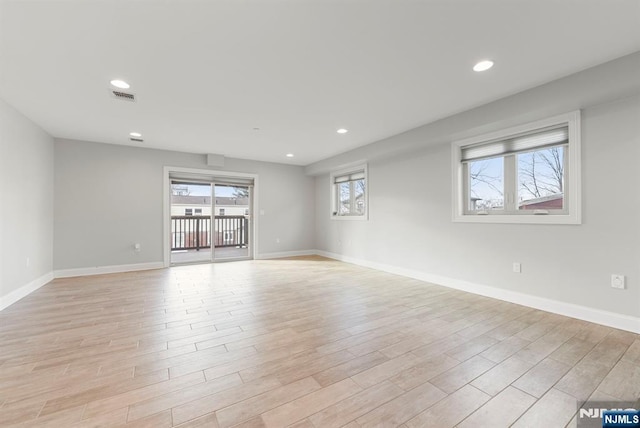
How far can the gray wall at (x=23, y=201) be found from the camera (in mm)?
3084

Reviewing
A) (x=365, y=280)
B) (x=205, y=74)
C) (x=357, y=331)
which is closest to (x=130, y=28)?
(x=205, y=74)

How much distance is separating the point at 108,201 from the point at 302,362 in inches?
200

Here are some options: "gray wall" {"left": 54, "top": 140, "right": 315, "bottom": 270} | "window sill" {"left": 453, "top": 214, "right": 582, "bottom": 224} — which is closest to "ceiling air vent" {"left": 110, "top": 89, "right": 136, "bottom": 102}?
"gray wall" {"left": 54, "top": 140, "right": 315, "bottom": 270}

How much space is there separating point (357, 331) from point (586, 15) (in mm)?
2945

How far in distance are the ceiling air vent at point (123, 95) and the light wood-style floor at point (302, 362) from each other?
8.00ft

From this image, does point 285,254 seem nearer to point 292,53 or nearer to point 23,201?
point 23,201

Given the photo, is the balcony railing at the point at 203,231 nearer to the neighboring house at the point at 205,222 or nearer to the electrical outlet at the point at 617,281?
the neighboring house at the point at 205,222

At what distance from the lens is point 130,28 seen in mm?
1895

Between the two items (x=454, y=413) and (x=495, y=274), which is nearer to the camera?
(x=454, y=413)

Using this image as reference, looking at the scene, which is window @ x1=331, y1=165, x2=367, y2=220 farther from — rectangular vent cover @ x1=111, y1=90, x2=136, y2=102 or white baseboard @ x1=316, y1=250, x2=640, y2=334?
rectangular vent cover @ x1=111, y1=90, x2=136, y2=102

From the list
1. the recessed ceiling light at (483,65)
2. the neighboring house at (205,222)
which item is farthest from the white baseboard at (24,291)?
the recessed ceiling light at (483,65)

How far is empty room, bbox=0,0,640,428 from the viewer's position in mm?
1671

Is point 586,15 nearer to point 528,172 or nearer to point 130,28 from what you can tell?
point 528,172

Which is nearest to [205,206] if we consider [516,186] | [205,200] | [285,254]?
[205,200]
